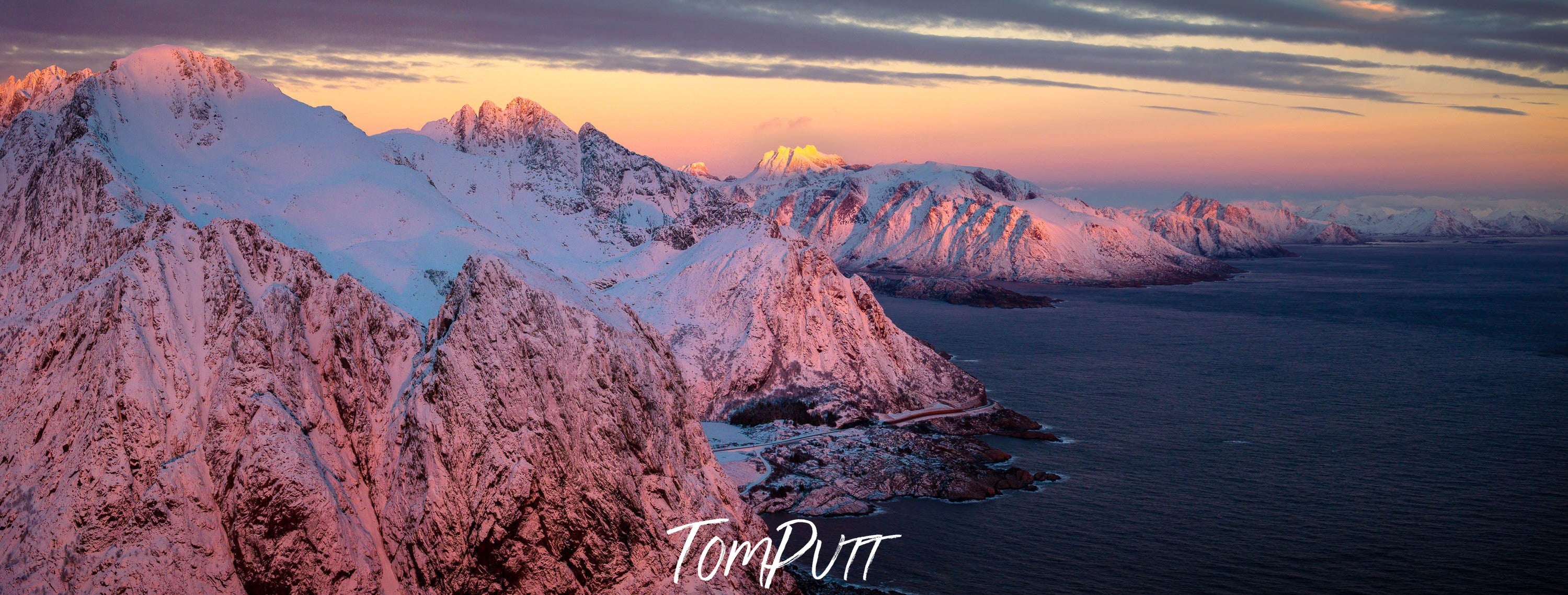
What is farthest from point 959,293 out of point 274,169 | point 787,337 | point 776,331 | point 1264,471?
point 1264,471

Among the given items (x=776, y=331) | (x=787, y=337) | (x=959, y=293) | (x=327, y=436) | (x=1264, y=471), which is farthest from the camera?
(x=959, y=293)

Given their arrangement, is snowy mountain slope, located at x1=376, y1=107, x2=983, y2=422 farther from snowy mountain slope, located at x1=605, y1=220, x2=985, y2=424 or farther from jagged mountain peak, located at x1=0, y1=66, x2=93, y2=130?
jagged mountain peak, located at x1=0, y1=66, x2=93, y2=130

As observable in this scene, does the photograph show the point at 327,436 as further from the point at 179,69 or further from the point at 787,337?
the point at 179,69

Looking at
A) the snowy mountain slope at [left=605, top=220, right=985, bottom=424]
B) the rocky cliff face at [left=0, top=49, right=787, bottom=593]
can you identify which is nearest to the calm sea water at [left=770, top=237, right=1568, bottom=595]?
the snowy mountain slope at [left=605, top=220, right=985, bottom=424]

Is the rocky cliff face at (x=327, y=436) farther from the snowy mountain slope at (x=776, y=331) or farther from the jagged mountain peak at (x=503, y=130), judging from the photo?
the jagged mountain peak at (x=503, y=130)

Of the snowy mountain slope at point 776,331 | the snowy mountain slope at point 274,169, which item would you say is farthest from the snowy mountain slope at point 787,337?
the snowy mountain slope at point 274,169

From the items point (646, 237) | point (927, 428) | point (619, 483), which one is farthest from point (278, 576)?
point (646, 237)
